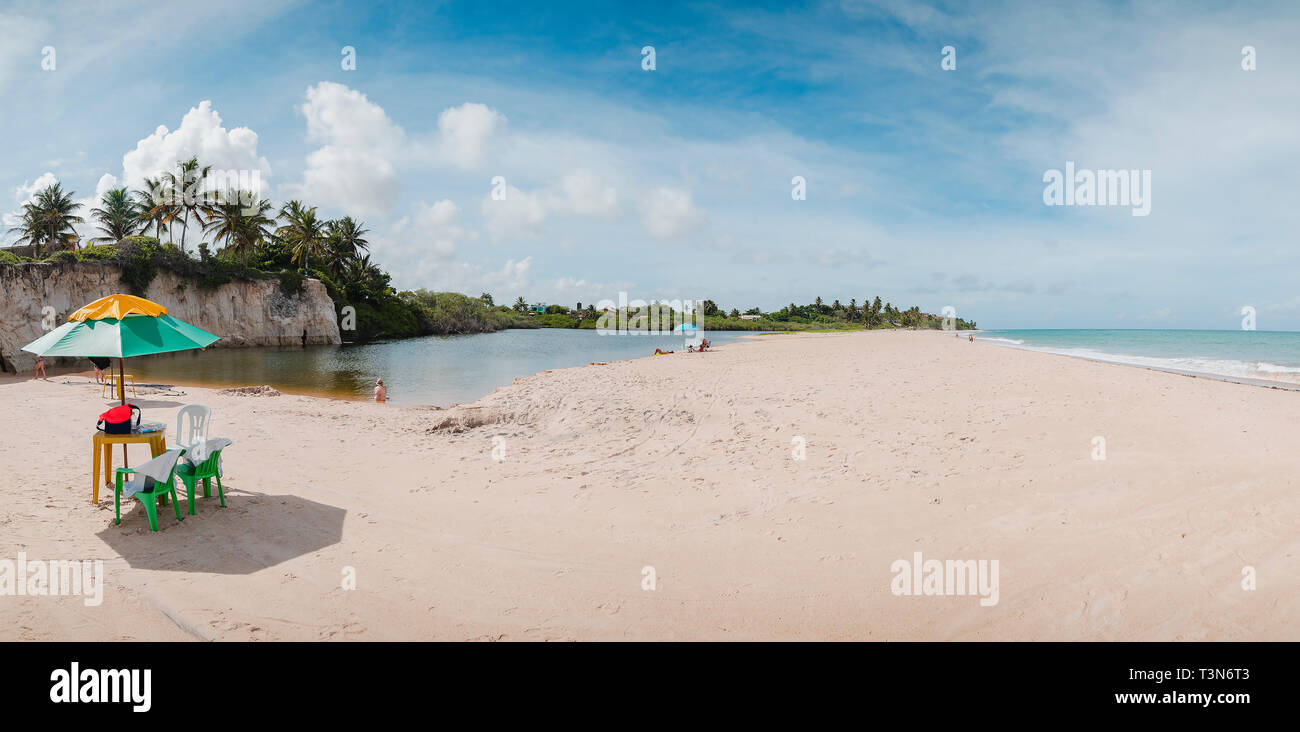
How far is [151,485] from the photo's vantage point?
600 centimetres

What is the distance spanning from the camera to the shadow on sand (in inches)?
206

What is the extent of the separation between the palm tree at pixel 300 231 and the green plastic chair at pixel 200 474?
61.4m

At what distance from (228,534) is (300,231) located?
213ft

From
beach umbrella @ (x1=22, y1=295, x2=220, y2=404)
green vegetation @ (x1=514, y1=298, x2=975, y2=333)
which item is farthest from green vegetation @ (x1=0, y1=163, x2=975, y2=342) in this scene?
green vegetation @ (x1=514, y1=298, x2=975, y2=333)

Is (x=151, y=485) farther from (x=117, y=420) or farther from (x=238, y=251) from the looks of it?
(x=238, y=251)

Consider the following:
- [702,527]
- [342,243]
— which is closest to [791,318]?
[342,243]

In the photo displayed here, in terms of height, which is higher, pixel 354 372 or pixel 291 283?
pixel 291 283

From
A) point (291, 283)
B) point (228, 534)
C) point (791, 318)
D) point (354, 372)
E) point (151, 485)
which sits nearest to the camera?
point (228, 534)

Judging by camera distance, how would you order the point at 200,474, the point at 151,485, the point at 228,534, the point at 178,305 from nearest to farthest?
the point at 228,534 < the point at 151,485 < the point at 200,474 < the point at 178,305

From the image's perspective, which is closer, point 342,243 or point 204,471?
point 204,471

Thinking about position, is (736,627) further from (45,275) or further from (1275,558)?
(45,275)

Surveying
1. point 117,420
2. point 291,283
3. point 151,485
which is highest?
point 291,283

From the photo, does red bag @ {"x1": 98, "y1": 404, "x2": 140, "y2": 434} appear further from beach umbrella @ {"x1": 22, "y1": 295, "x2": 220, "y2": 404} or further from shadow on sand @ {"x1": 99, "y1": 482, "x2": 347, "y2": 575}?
shadow on sand @ {"x1": 99, "y1": 482, "x2": 347, "y2": 575}
